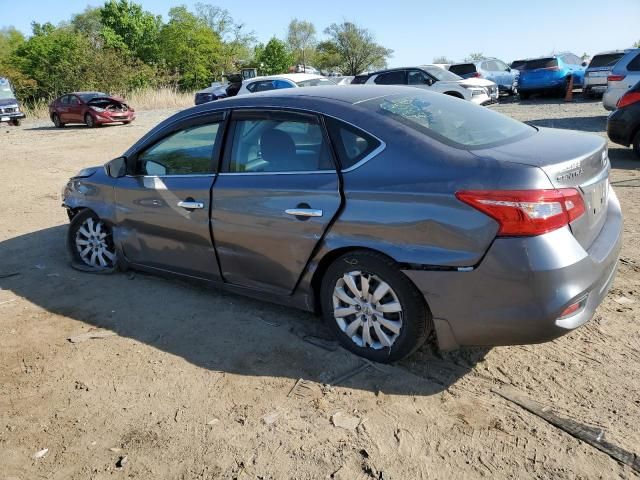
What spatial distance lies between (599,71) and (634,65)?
6.30 meters

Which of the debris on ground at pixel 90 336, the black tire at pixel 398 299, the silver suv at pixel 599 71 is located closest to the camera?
the black tire at pixel 398 299

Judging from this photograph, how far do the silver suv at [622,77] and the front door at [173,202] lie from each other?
37.3 feet

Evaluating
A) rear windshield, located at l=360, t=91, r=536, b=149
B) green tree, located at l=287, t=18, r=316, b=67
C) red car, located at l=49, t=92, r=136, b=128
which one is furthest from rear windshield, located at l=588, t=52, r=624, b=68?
green tree, located at l=287, t=18, r=316, b=67

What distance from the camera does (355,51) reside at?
6675 cm

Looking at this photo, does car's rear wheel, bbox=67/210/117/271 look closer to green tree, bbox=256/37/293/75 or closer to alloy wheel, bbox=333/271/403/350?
alloy wheel, bbox=333/271/403/350

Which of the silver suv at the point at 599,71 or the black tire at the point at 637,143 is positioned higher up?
the silver suv at the point at 599,71

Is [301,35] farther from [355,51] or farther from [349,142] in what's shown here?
[349,142]

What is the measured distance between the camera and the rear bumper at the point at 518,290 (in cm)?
270

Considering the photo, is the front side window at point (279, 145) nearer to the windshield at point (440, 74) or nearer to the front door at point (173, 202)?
the front door at point (173, 202)

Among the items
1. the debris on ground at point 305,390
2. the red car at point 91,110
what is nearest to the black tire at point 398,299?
the debris on ground at point 305,390

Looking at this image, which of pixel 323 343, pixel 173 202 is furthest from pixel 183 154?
pixel 323 343

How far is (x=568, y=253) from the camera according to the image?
108 inches

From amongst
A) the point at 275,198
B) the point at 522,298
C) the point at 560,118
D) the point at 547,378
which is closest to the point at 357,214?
the point at 275,198

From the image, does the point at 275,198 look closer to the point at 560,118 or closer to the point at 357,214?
the point at 357,214
